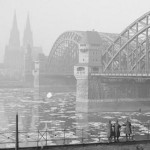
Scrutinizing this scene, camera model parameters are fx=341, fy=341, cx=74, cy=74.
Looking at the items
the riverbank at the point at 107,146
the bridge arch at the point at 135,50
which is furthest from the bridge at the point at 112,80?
the riverbank at the point at 107,146

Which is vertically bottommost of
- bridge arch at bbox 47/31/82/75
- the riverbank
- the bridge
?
the riverbank

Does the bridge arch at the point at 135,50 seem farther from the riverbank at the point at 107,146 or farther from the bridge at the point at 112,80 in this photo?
the riverbank at the point at 107,146

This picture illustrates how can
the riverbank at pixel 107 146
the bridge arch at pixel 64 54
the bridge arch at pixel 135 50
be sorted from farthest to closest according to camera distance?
the bridge arch at pixel 64 54 < the bridge arch at pixel 135 50 < the riverbank at pixel 107 146

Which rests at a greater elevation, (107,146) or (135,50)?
(135,50)

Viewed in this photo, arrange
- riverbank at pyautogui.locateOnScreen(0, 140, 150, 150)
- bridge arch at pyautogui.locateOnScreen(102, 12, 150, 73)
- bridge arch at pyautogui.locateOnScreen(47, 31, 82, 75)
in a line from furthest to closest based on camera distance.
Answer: bridge arch at pyautogui.locateOnScreen(47, 31, 82, 75) → bridge arch at pyautogui.locateOnScreen(102, 12, 150, 73) → riverbank at pyautogui.locateOnScreen(0, 140, 150, 150)

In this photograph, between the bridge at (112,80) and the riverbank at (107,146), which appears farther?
the bridge at (112,80)

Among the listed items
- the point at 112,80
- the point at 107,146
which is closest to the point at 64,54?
the point at 112,80

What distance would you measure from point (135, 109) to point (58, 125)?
27.1 m

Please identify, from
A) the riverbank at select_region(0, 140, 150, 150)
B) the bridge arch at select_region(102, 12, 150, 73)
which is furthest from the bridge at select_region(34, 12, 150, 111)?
the riverbank at select_region(0, 140, 150, 150)

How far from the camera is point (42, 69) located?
5876 inches

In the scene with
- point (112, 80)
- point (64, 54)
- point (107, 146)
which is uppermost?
point (64, 54)

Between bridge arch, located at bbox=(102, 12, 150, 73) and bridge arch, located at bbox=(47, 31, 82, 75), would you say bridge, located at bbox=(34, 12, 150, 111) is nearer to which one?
bridge arch, located at bbox=(102, 12, 150, 73)

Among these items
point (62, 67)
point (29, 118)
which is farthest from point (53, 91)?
point (29, 118)

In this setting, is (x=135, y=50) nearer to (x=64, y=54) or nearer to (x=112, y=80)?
(x=112, y=80)
